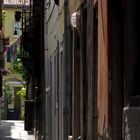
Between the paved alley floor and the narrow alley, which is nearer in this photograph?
the narrow alley

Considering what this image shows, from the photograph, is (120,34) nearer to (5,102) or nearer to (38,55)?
(38,55)

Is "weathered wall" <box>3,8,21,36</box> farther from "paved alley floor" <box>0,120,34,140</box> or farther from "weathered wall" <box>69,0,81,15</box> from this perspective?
"weathered wall" <box>69,0,81,15</box>

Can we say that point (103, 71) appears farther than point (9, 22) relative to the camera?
No

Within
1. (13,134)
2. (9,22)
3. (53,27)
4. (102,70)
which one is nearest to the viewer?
(102,70)

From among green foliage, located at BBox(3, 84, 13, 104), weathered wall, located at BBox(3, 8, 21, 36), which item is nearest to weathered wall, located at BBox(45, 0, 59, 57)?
green foliage, located at BBox(3, 84, 13, 104)

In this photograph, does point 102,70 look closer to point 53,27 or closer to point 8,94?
point 53,27

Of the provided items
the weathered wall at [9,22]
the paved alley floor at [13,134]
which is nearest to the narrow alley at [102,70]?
the paved alley floor at [13,134]

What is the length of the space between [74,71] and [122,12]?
A: 5.37 m

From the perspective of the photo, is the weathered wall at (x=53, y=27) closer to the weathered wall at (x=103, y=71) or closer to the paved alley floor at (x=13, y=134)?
the weathered wall at (x=103, y=71)

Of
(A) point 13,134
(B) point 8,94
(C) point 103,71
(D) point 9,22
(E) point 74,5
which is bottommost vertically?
(B) point 8,94

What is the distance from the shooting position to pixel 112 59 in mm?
6973

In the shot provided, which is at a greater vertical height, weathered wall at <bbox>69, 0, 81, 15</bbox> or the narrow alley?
weathered wall at <bbox>69, 0, 81, 15</bbox>

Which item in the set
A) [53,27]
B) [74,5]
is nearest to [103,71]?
[74,5]

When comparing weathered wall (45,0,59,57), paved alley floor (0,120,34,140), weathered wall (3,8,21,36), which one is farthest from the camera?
weathered wall (3,8,21,36)
